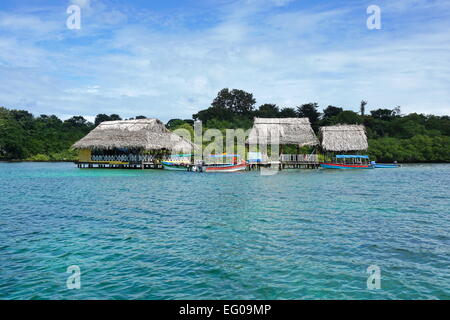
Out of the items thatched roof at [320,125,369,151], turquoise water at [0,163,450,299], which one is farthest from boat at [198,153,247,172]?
turquoise water at [0,163,450,299]

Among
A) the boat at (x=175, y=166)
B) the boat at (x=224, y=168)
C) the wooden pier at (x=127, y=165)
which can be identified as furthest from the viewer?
the wooden pier at (x=127, y=165)

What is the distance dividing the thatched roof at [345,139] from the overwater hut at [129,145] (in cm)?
1404

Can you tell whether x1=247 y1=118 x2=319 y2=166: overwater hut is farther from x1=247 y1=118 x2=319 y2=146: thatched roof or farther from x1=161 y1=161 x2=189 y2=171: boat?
x1=161 y1=161 x2=189 y2=171: boat

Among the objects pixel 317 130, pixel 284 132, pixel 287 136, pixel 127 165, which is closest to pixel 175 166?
pixel 127 165

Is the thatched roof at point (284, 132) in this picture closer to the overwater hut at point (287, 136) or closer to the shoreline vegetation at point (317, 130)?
the overwater hut at point (287, 136)

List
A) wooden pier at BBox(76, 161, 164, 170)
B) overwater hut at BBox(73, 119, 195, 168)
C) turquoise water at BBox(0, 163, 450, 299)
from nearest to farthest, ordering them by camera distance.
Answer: turquoise water at BBox(0, 163, 450, 299) < overwater hut at BBox(73, 119, 195, 168) < wooden pier at BBox(76, 161, 164, 170)

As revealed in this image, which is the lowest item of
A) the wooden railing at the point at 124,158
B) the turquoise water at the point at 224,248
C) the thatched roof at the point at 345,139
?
the turquoise water at the point at 224,248

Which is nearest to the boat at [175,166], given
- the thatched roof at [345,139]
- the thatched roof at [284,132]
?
the thatched roof at [284,132]

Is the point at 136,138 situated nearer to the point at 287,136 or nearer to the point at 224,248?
the point at 287,136

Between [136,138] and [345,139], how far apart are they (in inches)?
836

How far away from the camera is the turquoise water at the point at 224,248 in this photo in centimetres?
602

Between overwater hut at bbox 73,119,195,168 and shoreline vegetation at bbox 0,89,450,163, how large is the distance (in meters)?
11.8

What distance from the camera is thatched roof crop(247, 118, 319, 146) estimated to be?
3662cm
